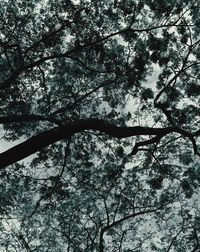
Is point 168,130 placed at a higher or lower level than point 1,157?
higher

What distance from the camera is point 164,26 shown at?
1080cm

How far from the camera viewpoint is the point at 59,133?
5352 millimetres

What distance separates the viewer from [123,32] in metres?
10.9

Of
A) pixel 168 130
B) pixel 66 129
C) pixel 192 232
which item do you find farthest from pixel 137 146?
pixel 192 232

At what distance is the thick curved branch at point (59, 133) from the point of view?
5020 millimetres

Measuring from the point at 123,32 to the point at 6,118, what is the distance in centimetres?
531

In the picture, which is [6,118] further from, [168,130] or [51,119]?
[168,130]

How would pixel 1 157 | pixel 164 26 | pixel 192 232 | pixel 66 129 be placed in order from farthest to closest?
pixel 192 232 < pixel 164 26 < pixel 66 129 < pixel 1 157

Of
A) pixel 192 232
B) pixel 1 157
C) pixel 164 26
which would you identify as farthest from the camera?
pixel 192 232

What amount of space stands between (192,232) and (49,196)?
9109 mm

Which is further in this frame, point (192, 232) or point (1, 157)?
point (192, 232)

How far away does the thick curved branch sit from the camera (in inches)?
198

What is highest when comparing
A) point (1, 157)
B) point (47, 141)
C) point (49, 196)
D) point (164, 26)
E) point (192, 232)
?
point (164, 26)

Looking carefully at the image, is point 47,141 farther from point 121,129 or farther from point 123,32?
point 123,32
